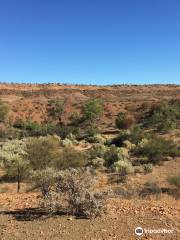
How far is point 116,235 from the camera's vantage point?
952 cm

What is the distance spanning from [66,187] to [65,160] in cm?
1379

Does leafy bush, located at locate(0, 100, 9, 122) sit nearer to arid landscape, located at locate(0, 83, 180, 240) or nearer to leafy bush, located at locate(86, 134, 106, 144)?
arid landscape, located at locate(0, 83, 180, 240)

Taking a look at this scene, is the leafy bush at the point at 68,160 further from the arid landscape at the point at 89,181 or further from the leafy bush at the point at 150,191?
the leafy bush at the point at 150,191

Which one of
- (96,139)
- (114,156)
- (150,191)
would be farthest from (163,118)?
(150,191)

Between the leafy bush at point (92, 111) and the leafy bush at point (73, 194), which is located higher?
the leafy bush at point (73, 194)

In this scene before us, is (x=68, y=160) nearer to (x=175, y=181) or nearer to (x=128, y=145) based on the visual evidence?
(x=175, y=181)

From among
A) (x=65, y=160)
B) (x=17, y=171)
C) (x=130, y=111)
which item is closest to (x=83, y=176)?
(x=17, y=171)

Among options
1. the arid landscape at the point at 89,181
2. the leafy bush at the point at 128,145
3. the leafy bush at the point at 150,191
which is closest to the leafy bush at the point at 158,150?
the arid landscape at the point at 89,181

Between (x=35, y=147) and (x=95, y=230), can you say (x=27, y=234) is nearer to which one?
(x=95, y=230)

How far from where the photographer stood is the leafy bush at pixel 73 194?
10977 millimetres

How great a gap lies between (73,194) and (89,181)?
700mm

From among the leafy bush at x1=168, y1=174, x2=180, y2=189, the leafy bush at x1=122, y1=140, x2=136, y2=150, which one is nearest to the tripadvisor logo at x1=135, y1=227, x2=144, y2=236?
the leafy bush at x1=168, y1=174, x2=180, y2=189

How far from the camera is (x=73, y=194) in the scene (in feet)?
37.0

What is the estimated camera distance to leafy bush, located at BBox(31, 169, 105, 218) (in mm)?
10977
